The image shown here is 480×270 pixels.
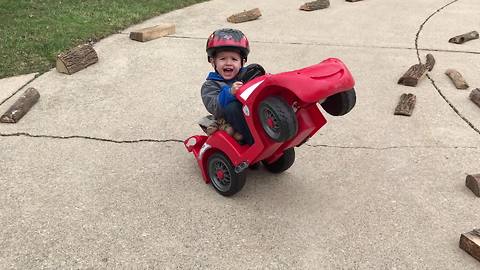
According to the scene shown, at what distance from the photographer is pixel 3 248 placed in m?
3.06

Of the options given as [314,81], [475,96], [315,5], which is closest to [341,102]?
[314,81]

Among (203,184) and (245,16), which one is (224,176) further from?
(245,16)

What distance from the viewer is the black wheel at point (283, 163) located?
3.80 m

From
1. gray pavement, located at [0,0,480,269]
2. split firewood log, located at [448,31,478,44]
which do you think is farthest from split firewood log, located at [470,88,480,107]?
split firewood log, located at [448,31,478,44]

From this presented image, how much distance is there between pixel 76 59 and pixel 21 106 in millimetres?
1140

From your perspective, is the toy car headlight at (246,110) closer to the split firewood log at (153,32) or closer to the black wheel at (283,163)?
the black wheel at (283,163)

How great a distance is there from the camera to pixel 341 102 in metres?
3.18

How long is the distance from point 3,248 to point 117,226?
67 centimetres

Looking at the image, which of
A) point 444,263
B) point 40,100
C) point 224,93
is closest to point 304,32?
point 40,100

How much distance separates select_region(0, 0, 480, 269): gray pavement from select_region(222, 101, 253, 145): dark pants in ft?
1.57

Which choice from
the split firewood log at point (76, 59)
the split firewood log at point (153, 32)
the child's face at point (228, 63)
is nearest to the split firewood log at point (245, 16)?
the split firewood log at point (153, 32)

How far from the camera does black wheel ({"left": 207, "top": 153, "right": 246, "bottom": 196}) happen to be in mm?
3490

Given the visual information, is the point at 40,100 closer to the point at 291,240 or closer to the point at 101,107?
the point at 101,107

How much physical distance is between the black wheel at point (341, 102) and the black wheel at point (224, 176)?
2.40 feet
